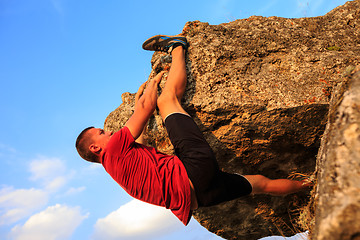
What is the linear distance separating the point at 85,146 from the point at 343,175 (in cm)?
326

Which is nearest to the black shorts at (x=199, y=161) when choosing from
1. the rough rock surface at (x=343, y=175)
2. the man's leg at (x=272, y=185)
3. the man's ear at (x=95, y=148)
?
the man's leg at (x=272, y=185)

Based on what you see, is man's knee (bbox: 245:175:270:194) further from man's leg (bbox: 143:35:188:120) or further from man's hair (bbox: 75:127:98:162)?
man's hair (bbox: 75:127:98:162)

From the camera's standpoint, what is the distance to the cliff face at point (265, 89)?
4441 millimetres

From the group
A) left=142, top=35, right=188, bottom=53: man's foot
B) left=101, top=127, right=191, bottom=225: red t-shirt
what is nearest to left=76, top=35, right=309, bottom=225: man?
left=101, top=127, right=191, bottom=225: red t-shirt

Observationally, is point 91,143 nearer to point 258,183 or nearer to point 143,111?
point 143,111

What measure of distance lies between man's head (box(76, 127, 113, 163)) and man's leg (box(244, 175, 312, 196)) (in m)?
2.16

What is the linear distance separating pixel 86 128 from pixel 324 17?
4.72m

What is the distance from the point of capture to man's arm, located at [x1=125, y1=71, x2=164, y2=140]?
4.07 metres

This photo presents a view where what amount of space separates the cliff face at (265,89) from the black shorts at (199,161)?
27.9 inches

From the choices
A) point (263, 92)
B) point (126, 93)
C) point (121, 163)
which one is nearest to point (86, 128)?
point (121, 163)

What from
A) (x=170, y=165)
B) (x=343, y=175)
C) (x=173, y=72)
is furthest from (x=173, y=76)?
(x=343, y=175)

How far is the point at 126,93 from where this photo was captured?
614cm

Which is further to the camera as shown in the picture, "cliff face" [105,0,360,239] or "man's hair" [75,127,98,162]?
"cliff face" [105,0,360,239]

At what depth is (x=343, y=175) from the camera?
2363 mm
